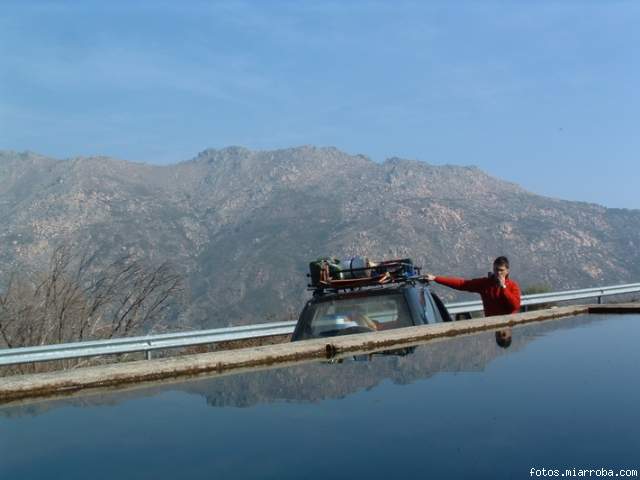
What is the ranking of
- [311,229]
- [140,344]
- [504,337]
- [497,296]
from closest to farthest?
[504,337] → [497,296] → [140,344] → [311,229]

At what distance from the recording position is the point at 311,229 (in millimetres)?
157875

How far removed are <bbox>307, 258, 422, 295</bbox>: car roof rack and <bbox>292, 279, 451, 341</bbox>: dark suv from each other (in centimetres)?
63

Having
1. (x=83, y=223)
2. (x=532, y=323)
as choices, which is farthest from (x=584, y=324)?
(x=83, y=223)

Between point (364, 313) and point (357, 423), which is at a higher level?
point (364, 313)

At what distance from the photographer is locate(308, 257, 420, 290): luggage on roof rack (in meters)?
9.02

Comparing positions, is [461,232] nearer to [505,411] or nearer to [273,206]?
[273,206]

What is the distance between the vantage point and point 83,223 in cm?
15625

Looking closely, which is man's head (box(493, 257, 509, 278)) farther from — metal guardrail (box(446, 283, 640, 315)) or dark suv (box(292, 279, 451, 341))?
metal guardrail (box(446, 283, 640, 315))

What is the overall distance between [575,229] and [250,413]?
150231 mm

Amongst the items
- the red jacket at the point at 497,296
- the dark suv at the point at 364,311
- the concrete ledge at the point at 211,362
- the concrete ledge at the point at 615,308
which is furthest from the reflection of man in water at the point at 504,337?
the red jacket at the point at 497,296

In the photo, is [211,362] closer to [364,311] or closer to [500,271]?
[364,311]

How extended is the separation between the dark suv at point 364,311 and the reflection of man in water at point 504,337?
132cm

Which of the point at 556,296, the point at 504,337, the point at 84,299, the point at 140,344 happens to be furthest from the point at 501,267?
the point at 556,296

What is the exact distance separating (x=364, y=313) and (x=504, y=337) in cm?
211
